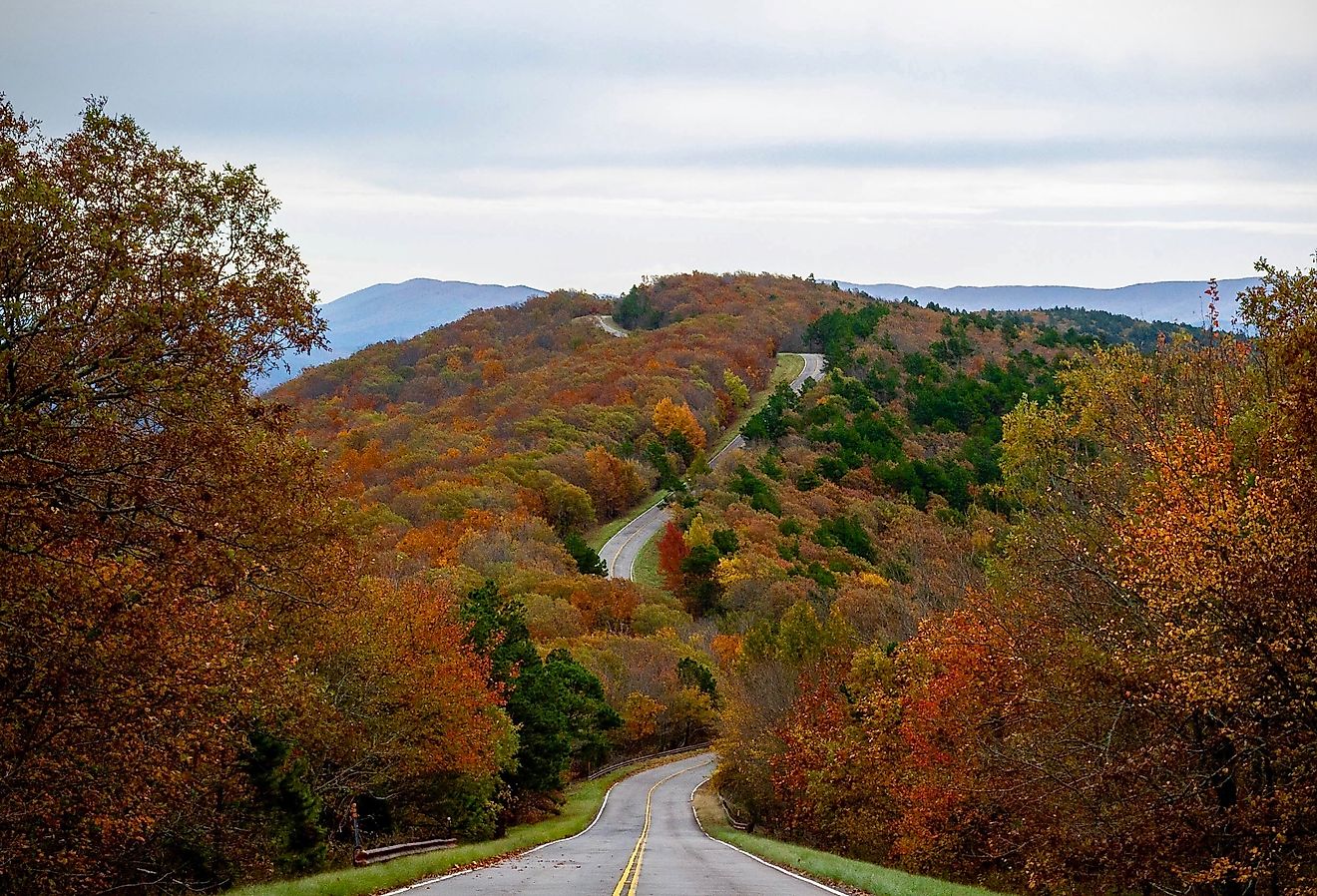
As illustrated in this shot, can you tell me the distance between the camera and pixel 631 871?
23641mm

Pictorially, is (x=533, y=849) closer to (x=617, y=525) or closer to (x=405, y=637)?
(x=405, y=637)

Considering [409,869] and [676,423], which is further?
[676,423]

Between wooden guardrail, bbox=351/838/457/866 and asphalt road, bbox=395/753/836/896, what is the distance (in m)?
2.65

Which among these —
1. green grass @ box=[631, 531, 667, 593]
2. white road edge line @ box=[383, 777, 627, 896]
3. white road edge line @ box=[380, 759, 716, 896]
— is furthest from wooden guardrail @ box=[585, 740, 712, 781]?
green grass @ box=[631, 531, 667, 593]

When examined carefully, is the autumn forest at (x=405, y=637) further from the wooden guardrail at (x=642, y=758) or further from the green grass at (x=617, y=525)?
the green grass at (x=617, y=525)

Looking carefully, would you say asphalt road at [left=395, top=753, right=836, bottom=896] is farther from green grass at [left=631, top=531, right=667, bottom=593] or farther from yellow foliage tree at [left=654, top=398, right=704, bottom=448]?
yellow foliage tree at [left=654, top=398, right=704, bottom=448]

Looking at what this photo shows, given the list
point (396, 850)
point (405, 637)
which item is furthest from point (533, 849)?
point (405, 637)

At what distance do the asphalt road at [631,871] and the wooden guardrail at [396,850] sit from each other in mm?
2655

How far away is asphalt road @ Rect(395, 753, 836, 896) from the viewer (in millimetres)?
19312

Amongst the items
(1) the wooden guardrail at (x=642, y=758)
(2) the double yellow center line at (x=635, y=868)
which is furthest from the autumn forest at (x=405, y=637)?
(1) the wooden guardrail at (x=642, y=758)

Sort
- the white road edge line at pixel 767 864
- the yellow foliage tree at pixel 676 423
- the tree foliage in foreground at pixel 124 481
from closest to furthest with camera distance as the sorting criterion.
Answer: the tree foliage in foreground at pixel 124 481
the white road edge line at pixel 767 864
the yellow foliage tree at pixel 676 423

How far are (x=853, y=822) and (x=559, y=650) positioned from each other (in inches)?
1359

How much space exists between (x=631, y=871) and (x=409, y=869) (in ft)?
14.8

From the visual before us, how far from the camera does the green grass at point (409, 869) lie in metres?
19.2
